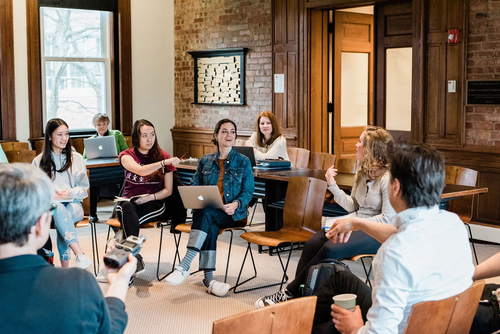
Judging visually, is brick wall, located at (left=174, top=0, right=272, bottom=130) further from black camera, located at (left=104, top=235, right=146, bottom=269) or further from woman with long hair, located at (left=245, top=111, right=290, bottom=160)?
black camera, located at (left=104, top=235, right=146, bottom=269)

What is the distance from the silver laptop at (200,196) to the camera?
16.5 feet

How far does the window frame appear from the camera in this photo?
927 cm

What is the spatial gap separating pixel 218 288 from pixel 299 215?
2.72ft

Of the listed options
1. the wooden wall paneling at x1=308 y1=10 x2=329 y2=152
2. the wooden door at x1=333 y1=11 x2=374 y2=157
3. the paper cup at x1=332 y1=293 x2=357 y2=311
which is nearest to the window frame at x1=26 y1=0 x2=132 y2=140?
the wooden wall paneling at x1=308 y1=10 x2=329 y2=152

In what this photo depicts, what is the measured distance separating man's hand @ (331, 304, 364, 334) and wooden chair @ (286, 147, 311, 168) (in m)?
4.55

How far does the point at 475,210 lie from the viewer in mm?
6773

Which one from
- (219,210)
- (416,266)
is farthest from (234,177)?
(416,266)

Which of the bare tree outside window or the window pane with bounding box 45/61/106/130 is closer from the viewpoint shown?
the bare tree outside window

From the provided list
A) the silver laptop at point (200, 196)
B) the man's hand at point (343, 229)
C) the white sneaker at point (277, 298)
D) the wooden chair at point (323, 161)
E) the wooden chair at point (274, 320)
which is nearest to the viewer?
the wooden chair at point (274, 320)

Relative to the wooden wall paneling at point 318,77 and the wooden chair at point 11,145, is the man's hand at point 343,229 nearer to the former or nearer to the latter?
the wooden wall paneling at point 318,77

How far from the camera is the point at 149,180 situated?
18.4 feet

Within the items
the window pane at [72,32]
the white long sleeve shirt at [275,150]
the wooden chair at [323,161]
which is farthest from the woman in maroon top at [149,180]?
the window pane at [72,32]

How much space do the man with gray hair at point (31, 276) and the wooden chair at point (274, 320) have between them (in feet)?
1.43

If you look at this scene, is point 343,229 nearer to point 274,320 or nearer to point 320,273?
point 320,273
